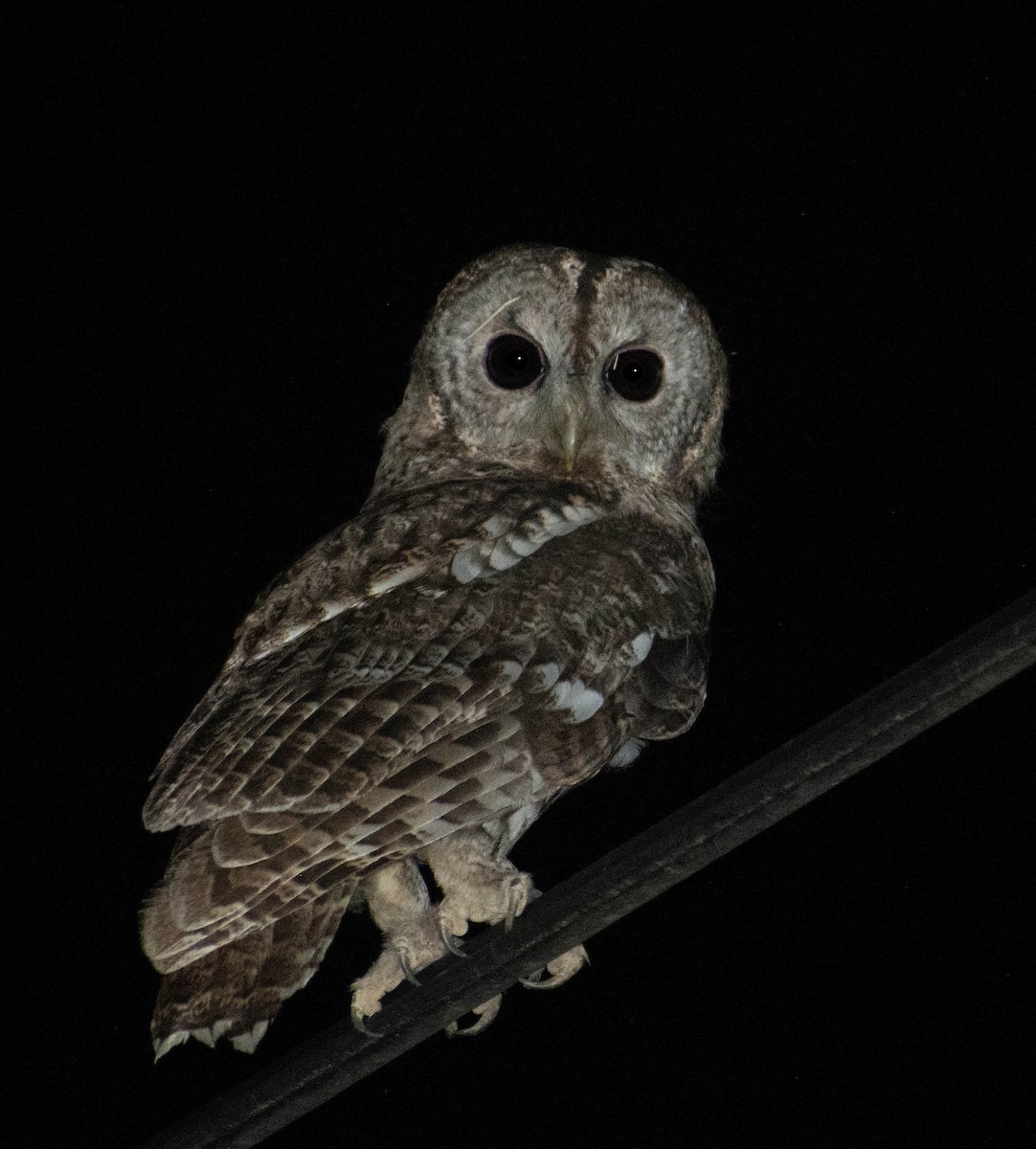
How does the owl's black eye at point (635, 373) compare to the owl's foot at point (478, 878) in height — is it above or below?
above

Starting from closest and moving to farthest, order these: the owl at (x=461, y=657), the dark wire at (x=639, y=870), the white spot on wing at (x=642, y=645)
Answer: the dark wire at (x=639, y=870)
the owl at (x=461, y=657)
the white spot on wing at (x=642, y=645)

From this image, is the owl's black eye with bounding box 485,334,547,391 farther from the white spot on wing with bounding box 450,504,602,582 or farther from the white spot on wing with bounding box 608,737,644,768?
the white spot on wing with bounding box 608,737,644,768

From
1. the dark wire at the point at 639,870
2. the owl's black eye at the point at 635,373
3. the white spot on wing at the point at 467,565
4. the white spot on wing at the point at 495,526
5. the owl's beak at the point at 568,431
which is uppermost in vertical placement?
the owl's black eye at the point at 635,373

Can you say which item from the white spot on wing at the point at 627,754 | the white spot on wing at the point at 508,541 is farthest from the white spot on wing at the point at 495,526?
the white spot on wing at the point at 627,754

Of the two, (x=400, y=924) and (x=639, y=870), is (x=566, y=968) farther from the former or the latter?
(x=639, y=870)

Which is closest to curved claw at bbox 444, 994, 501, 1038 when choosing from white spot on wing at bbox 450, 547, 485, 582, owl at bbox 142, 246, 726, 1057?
owl at bbox 142, 246, 726, 1057

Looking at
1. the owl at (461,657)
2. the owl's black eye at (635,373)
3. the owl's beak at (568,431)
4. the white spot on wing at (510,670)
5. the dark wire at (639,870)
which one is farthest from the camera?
the owl's black eye at (635,373)

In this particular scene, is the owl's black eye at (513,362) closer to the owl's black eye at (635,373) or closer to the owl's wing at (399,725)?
the owl's black eye at (635,373)
